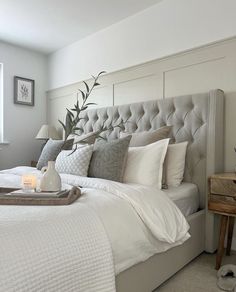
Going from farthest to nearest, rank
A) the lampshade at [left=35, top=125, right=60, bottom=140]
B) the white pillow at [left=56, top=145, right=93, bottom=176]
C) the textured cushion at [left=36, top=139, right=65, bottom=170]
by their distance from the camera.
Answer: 1. the lampshade at [left=35, top=125, right=60, bottom=140]
2. the textured cushion at [left=36, top=139, right=65, bottom=170]
3. the white pillow at [left=56, top=145, right=93, bottom=176]

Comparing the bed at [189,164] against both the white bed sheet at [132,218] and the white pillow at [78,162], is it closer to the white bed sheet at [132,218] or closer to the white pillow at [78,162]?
the white bed sheet at [132,218]

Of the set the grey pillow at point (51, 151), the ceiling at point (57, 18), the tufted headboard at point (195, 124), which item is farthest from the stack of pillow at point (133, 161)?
the ceiling at point (57, 18)

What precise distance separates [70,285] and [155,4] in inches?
113

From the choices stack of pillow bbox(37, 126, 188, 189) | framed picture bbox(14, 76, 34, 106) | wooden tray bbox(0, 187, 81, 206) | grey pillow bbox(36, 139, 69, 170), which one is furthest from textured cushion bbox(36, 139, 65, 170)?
framed picture bbox(14, 76, 34, 106)

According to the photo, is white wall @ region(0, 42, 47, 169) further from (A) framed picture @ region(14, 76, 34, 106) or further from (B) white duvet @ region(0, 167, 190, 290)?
(B) white duvet @ region(0, 167, 190, 290)

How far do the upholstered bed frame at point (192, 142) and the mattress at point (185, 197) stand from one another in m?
0.06

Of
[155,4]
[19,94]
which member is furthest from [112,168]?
[19,94]

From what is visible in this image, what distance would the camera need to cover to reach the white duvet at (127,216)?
1.21m

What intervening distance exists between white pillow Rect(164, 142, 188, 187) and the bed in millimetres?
91

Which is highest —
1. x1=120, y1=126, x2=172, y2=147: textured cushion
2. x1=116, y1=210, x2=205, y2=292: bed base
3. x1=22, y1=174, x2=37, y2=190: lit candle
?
x1=120, y1=126, x2=172, y2=147: textured cushion

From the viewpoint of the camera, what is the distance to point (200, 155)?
7.53 ft

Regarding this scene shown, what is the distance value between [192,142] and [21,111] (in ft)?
9.66

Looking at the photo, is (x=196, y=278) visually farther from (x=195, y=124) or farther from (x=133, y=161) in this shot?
(x=195, y=124)

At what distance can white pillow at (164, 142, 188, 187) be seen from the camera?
2.21m
